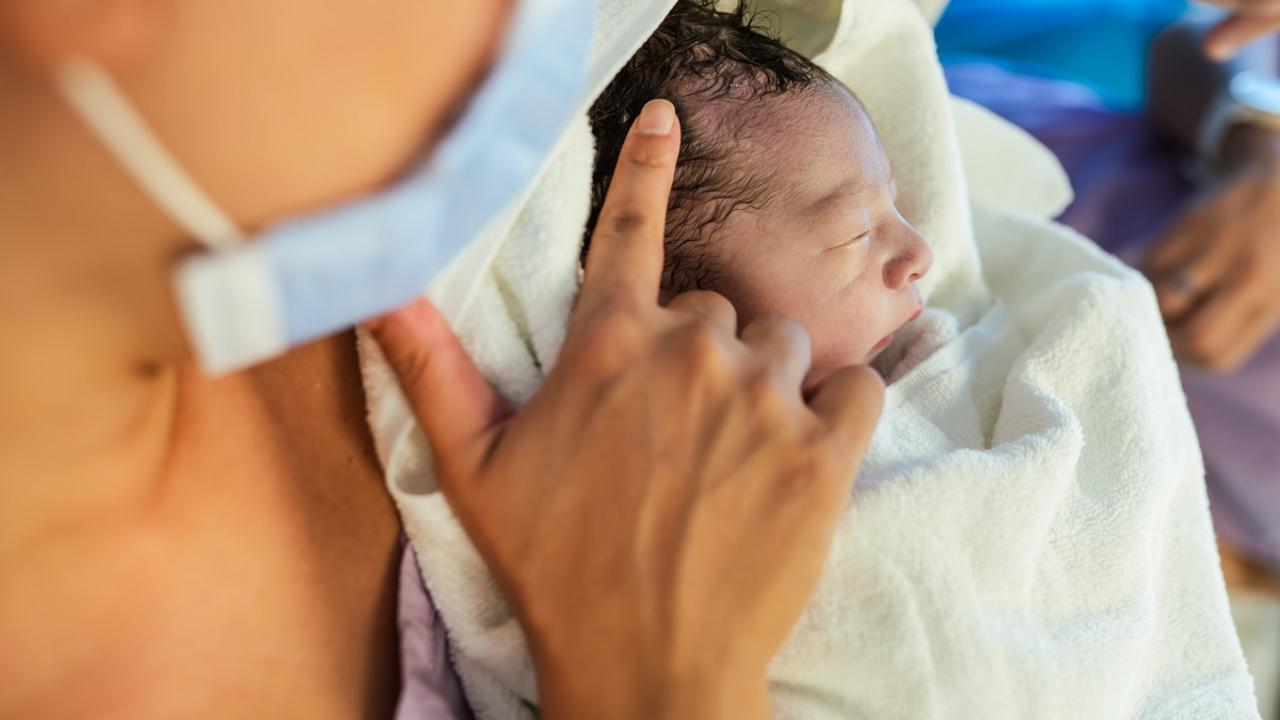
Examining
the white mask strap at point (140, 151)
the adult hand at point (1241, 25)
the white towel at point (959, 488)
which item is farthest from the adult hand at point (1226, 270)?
the white mask strap at point (140, 151)

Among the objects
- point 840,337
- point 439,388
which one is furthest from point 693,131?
point 439,388

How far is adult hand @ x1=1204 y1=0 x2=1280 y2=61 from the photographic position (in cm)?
139

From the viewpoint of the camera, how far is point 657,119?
2.35ft

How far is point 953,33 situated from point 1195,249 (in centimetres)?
70

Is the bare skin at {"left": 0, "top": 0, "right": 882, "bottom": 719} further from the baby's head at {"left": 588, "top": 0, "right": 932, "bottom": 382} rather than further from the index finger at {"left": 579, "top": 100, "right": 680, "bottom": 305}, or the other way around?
the baby's head at {"left": 588, "top": 0, "right": 932, "bottom": 382}

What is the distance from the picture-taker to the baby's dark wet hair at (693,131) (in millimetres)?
838

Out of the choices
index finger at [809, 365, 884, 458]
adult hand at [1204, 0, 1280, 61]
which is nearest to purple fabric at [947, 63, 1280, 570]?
adult hand at [1204, 0, 1280, 61]

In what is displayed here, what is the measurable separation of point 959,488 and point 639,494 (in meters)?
0.27

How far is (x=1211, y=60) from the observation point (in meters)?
1.57

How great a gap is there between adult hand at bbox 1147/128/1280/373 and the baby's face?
0.77 metres

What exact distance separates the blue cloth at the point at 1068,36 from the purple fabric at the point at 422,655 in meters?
1.52

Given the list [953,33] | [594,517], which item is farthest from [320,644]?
[953,33]

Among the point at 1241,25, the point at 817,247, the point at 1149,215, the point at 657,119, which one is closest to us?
the point at 657,119

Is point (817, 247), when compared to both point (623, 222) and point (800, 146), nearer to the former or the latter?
point (800, 146)
